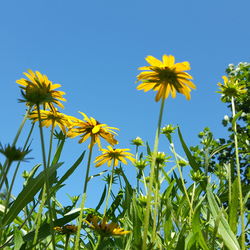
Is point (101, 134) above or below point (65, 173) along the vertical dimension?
above

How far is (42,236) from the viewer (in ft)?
3.09

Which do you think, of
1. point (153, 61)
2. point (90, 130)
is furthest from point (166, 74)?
point (90, 130)

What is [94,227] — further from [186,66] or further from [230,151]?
[230,151]

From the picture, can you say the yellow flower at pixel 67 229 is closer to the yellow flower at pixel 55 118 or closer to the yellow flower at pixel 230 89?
the yellow flower at pixel 55 118

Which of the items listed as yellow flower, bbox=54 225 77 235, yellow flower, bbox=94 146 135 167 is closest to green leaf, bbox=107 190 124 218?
yellow flower, bbox=94 146 135 167

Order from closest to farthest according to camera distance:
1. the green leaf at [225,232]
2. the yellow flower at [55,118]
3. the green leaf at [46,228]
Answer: the green leaf at [225,232] < the green leaf at [46,228] < the yellow flower at [55,118]

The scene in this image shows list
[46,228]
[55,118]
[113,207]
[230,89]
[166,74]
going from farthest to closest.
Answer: [113,207], [230,89], [55,118], [46,228], [166,74]

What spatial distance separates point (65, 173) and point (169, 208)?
341 millimetres

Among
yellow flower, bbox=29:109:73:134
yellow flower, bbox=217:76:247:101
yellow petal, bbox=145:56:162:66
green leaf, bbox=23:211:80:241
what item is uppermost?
yellow flower, bbox=217:76:247:101

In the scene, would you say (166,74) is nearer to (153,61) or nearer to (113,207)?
(153,61)

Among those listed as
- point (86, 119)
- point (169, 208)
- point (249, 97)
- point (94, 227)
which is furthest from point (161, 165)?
point (249, 97)

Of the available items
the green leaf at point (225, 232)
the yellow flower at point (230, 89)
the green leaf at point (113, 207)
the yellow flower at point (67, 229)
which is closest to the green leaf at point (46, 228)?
the yellow flower at point (67, 229)

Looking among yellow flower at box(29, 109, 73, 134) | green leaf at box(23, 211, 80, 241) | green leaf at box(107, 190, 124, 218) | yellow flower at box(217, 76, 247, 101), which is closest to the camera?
green leaf at box(23, 211, 80, 241)

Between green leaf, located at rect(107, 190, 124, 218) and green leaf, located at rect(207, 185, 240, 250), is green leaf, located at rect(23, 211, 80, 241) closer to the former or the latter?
green leaf, located at rect(207, 185, 240, 250)
